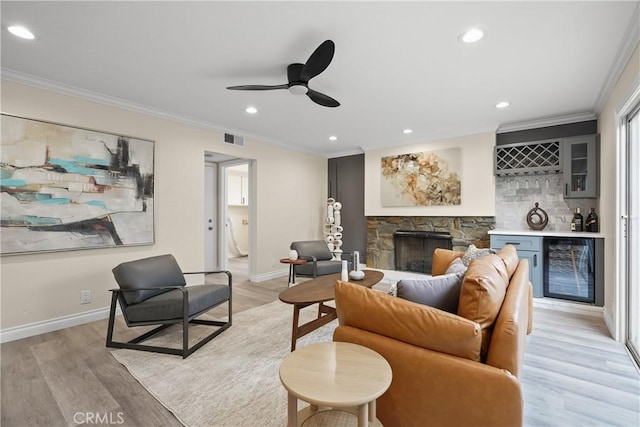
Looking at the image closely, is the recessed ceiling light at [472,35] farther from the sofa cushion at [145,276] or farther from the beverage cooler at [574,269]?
the sofa cushion at [145,276]

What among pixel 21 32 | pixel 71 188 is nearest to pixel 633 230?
pixel 21 32

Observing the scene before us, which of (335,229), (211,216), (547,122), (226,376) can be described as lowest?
(226,376)

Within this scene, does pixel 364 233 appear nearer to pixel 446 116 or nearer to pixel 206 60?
pixel 446 116

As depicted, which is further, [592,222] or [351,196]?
[351,196]

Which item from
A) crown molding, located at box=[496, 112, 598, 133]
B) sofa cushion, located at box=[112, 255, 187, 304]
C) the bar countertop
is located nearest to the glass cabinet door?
crown molding, located at box=[496, 112, 598, 133]

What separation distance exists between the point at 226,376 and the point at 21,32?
2.99 metres

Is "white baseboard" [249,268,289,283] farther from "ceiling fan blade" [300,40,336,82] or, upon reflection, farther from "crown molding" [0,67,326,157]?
"ceiling fan blade" [300,40,336,82]

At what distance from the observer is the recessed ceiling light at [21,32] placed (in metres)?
2.09

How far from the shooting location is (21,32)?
2129 mm

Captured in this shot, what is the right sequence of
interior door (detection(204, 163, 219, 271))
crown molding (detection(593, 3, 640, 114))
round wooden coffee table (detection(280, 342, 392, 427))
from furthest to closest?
interior door (detection(204, 163, 219, 271))
crown molding (detection(593, 3, 640, 114))
round wooden coffee table (detection(280, 342, 392, 427))

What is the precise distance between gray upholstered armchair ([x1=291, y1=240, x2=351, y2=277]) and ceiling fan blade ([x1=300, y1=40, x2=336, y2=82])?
2.68 m

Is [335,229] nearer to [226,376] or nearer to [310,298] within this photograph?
[310,298]

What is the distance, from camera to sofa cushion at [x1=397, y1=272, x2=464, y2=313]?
160 centimetres

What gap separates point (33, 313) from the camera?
2.83 meters
